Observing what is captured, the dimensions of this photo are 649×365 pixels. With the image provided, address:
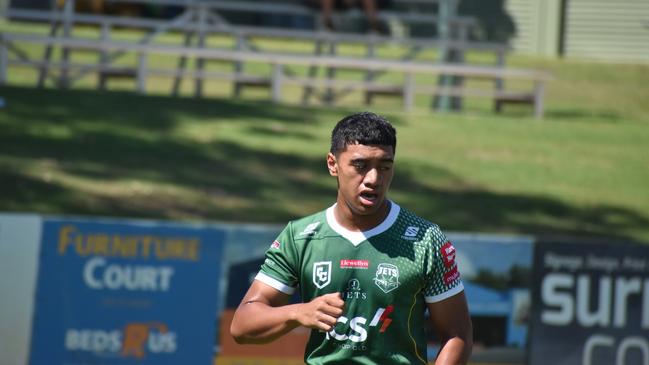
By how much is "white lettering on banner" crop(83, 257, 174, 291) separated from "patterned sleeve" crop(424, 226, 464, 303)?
5.78 metres

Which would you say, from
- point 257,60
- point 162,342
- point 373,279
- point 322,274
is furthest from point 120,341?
point 257,60

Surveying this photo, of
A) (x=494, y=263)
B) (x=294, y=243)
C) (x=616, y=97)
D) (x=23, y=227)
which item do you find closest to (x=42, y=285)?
(x=23, y=227)

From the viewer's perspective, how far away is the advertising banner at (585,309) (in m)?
10.4

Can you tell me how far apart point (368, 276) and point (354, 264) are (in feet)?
0.24

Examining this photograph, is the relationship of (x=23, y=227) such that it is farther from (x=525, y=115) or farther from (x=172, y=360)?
(x=525, y=115)

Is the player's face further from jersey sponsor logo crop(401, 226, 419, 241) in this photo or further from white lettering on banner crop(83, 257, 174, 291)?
white lettering on banner crop(83, 257, 174, 291)

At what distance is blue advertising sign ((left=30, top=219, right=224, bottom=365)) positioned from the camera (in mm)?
9852

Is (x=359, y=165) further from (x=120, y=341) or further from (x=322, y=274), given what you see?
(x=120, y=341)

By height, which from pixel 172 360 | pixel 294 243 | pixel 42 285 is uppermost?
pixel 294 243

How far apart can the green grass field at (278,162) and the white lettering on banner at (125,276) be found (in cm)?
408

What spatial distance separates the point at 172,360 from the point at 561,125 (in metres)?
11.2

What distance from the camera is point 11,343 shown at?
984 cm

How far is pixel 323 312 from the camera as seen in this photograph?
13.5 feet

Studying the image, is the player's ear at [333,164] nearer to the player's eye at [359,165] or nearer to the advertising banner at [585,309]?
the player's eye at [359,165]
